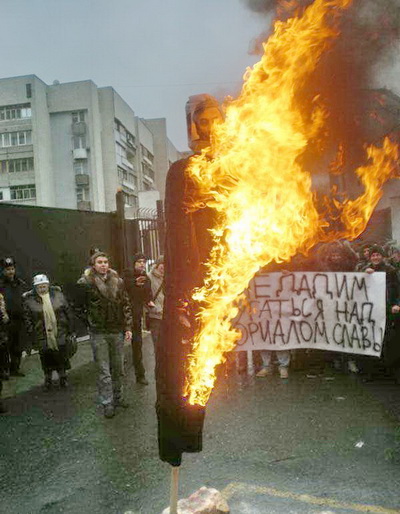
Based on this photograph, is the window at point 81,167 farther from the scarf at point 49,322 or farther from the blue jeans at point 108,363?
the blue jeans at point 108,363

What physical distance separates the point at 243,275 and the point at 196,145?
1013 mm

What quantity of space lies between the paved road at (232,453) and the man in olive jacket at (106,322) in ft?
1.19

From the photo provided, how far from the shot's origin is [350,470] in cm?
443

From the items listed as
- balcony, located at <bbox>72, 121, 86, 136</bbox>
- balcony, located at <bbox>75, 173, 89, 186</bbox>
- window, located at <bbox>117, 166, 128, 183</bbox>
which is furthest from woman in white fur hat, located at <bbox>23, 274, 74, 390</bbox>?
window, located at <bbox>117, 166, 128, 183</bbox>

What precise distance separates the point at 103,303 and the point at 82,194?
176ft

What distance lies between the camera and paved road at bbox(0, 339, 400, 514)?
4039 millimetres

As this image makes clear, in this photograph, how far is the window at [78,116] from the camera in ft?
193

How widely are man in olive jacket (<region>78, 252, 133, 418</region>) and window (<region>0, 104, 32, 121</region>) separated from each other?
186ft

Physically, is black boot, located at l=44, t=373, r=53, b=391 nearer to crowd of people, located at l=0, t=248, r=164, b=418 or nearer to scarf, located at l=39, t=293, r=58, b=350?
crowd of people, located at l=0, t=248, r=164, b=418

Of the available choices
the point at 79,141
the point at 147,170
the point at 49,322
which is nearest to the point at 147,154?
the point at 147,170

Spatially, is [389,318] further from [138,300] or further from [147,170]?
[147,170]

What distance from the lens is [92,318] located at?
6.54 m

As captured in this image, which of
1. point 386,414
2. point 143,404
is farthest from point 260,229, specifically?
point 143,404

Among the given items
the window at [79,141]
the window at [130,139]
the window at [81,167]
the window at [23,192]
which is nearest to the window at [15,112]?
the window at [79,141]
